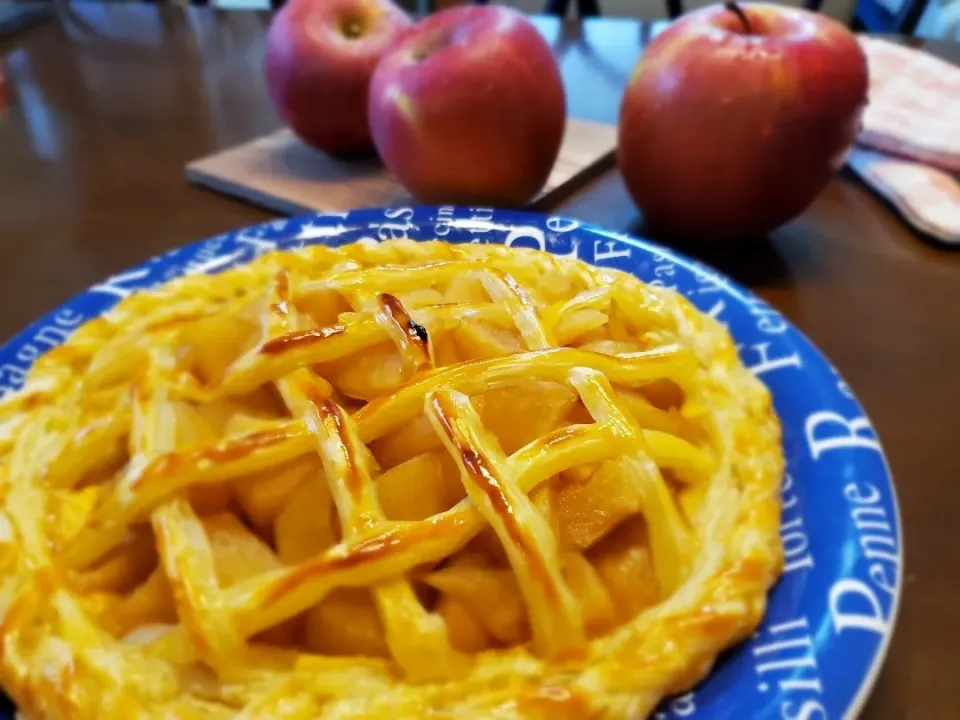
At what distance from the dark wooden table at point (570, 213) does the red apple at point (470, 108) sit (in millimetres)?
169

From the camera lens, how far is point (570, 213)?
1.43 metres

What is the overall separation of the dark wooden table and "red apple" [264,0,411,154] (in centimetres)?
23

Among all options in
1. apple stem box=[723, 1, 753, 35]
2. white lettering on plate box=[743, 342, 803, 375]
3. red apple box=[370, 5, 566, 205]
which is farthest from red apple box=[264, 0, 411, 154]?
white lettering on plate box=[743, 342, 803, 375]

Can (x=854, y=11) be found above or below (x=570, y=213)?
below

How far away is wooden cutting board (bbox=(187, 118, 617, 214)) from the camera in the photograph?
1.47 meters

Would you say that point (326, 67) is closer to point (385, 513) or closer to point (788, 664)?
point (385, 513)

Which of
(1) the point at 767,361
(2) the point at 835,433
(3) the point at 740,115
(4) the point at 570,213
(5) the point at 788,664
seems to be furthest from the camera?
(4) the point at 570,213

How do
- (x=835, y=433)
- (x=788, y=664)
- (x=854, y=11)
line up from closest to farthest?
(x=788, y=664) < (x=835, y=433) < (x=854, y=11)

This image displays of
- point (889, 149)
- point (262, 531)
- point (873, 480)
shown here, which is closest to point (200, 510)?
point (262, 531)

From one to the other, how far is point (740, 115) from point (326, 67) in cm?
79

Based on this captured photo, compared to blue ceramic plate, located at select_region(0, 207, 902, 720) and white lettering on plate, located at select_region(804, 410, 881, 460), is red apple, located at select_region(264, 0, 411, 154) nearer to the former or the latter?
blue ceramic plate, located at select_region(0, 207, 902, 720)

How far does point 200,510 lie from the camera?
70 centimetres

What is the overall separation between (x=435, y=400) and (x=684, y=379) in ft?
0.88

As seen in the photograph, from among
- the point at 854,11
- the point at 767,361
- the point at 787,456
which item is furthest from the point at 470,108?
the point at 854,11
